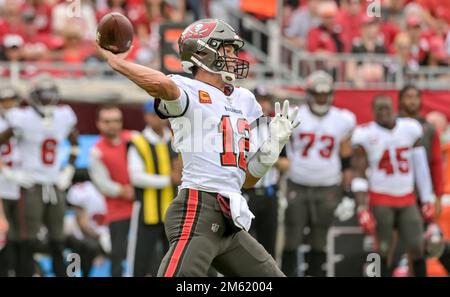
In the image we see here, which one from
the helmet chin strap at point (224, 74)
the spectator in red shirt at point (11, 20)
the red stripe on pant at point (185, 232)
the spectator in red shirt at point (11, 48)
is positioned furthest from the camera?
the spectator in red shirt at point (11, 20)

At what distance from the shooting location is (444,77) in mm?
13656

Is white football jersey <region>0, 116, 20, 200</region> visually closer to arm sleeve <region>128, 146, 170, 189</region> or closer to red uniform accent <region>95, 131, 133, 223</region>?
red uniform accent <region>95, 131, 133, 223</region>

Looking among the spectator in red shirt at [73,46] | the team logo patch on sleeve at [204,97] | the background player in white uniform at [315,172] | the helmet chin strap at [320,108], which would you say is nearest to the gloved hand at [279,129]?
the team logo patch on sleeve at [204,97]

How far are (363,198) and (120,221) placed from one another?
2.15 m

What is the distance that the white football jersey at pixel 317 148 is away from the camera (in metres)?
10.5

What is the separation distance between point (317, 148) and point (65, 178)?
2.27 metres

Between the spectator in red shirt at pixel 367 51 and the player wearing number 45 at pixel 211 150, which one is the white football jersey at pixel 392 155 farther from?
the player wearing number 45 at pixel 211 150

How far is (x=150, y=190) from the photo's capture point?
998 cm

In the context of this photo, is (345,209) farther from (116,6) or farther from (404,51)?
(116,6)

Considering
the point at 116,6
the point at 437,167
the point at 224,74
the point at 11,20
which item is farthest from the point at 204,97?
the point at 116,6

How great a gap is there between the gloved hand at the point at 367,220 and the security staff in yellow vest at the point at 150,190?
1.69 meters

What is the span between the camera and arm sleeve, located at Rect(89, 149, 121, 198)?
34.0 feet
